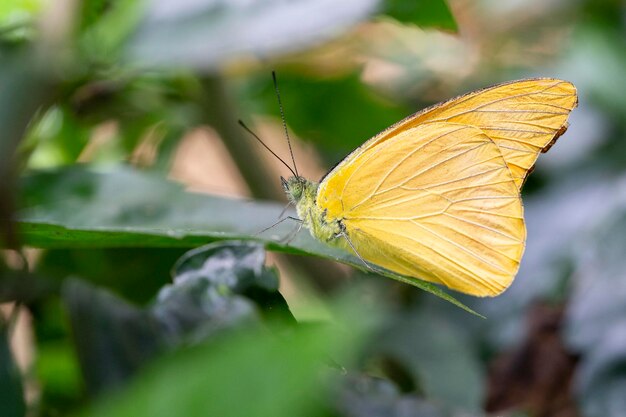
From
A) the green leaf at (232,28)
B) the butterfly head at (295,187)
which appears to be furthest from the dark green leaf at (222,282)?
the butterfly head at (295,187)

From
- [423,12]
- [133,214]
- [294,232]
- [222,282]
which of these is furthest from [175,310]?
[423,12]

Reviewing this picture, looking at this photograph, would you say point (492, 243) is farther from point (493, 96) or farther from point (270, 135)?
point (270, 135)

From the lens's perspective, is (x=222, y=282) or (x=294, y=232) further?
(x=294, y=232)

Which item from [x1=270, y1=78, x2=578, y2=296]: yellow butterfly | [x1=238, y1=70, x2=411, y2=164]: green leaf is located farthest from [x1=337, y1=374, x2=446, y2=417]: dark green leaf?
[x1=238, y1=70, x2=411, y2=164]: green leaf

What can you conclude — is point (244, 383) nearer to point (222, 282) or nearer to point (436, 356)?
point (222, 282)

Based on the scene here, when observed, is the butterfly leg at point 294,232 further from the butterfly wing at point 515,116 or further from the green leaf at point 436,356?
the green leaf at point 436,356

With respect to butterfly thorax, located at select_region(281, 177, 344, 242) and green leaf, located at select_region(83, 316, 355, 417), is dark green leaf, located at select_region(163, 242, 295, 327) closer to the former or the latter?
green leaf, located at select_region(83, 316, 355, 417)
